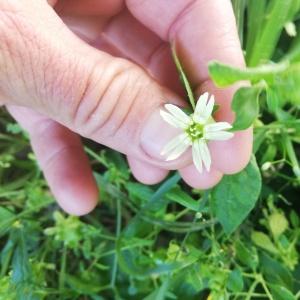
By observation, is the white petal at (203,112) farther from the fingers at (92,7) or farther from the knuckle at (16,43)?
the fingers at (92,7)

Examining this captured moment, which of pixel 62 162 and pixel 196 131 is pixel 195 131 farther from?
pixel 62 162

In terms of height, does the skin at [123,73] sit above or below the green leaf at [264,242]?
above

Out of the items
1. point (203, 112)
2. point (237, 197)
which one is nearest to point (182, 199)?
point (237, 197)

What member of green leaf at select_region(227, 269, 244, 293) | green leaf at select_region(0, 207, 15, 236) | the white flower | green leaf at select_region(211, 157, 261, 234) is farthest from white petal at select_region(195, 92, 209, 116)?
green leaf at select_region(0, 207, 15, 236)

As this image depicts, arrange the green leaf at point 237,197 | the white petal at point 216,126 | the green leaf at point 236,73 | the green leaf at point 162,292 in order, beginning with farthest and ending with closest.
Answer: 1. the green leaf at point 162,292
2. the green leaf at point 237,197
3. the white petal at point 216,126
4. the green leaf at point 236,73

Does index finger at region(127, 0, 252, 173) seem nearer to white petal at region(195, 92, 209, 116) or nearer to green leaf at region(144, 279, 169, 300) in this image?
white petal at region(195, 92, 209, 116)

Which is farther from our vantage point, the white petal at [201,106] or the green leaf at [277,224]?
the green leaf at [277,224]

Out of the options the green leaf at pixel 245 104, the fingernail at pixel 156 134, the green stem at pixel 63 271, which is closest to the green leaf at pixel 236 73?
the green leaf at pixel 245 104
